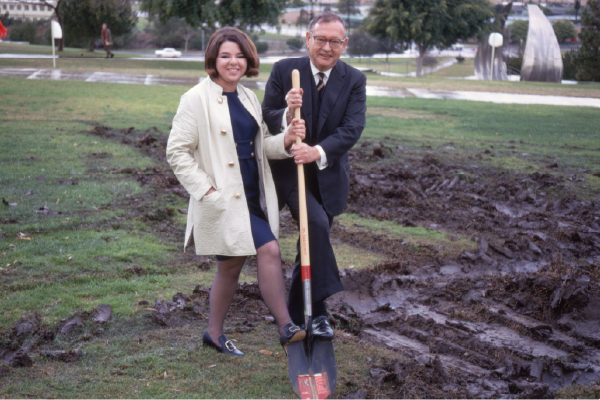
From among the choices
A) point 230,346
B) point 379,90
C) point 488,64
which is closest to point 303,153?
point 230,346

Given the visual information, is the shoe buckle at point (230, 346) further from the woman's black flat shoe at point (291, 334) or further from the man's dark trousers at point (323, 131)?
the man's dark trousers at point (323, 131)

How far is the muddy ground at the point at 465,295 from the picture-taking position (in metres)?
3.81

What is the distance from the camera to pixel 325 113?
4094mm

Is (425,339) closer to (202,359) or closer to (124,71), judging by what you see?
(202,359)

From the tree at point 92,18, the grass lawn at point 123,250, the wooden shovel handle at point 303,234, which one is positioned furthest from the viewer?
the tree at point 92,18

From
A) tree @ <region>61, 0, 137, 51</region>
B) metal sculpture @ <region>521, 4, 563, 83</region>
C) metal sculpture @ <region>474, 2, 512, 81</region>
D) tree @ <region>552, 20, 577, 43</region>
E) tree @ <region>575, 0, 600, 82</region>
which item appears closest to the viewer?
tree @ <region>61, 0, 137, 51</region>

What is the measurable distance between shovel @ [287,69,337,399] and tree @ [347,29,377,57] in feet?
225

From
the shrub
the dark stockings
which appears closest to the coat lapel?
the dark stockings

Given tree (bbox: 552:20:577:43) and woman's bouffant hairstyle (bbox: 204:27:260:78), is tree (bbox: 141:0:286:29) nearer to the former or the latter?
woman's bouffant hairstyle (bbox: 204:27:260:78)

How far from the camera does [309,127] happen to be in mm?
4117

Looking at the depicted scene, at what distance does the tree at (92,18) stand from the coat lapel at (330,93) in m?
35.7

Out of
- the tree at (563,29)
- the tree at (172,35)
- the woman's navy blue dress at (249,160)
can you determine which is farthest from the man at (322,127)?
the tree at (563,29)

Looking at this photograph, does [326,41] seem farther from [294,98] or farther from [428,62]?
[428,62]

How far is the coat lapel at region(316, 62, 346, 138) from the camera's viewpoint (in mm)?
4082
